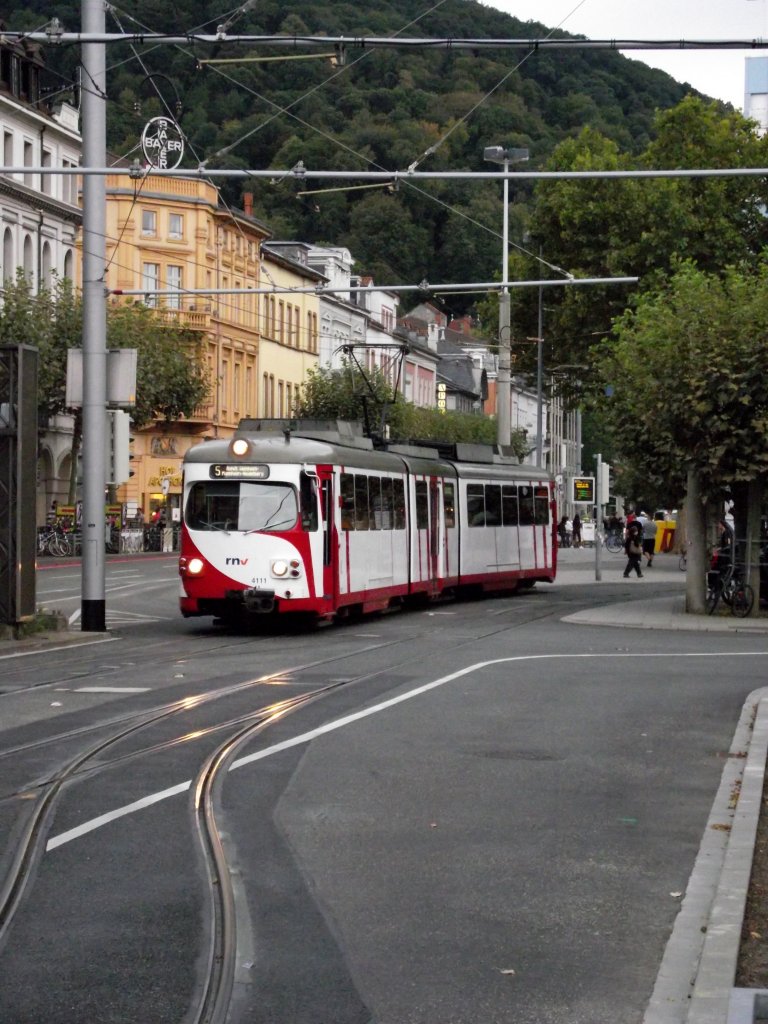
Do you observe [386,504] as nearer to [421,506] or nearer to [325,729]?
[421,506]

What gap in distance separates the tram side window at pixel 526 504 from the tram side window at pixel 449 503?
4.42 meters

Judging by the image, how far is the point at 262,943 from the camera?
6949mm

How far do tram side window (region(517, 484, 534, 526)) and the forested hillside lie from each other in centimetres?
751

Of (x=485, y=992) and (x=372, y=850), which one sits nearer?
(x=485, y=992)

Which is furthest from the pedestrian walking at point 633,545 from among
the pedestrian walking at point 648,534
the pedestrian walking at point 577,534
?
the pedestrian walking at point 577,534

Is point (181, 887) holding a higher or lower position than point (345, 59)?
lower

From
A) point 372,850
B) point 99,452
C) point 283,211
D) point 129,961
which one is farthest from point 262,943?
point 283,211

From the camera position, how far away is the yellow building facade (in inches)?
3088

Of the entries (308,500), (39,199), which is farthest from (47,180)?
(308,500)

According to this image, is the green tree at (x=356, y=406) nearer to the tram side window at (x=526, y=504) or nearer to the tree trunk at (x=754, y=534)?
the tram side window at (x=526, y=504)

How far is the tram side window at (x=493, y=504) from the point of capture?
36562 mm

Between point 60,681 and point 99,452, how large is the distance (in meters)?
7.47

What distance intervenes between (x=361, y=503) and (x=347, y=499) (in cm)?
87

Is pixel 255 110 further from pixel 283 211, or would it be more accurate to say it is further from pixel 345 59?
pixel 283 211
